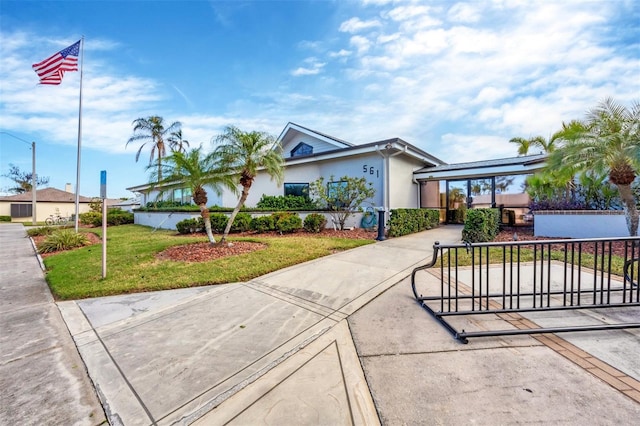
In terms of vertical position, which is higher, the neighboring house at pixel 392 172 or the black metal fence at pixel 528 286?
the neighboring house at pixel 392 172

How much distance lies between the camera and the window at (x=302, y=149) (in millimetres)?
17667

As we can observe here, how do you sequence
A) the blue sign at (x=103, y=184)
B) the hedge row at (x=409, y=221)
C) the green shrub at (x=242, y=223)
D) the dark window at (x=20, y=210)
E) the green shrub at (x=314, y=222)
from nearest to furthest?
the blue sign at (x=103, y=184) → the hedge row at (x=409, y=221) → the green shrub at (x=314, y=222) → the green shrub at (x=242, y=223) → the dark window at (x=20, y=210)

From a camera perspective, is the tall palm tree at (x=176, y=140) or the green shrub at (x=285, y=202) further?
the tall palm tree at (x=176, y=140)

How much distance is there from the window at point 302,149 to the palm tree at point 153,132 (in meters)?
15.4

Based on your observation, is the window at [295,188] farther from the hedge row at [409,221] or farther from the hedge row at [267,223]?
the hedge row at [409,221]

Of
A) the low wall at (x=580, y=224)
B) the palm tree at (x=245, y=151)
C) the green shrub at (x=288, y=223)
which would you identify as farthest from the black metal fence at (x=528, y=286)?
the green shrub at (x=288, y=223)

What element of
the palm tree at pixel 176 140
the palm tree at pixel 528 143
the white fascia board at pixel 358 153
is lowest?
the white fascia board at pixel 358 153

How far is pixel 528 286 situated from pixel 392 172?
9129mm

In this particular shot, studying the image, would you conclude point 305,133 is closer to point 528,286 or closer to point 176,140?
point 528,286

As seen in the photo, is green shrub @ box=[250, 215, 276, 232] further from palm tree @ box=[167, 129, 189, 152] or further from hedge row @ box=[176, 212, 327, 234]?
palm tree @ box=[167, 129, 189, 152]

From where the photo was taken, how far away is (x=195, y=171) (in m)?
8.12

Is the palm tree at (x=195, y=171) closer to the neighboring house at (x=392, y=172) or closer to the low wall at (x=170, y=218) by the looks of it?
the neighboring house at (x=392, y=172)

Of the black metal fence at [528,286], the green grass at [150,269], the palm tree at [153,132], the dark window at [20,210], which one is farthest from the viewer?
the dark window at [20,210]

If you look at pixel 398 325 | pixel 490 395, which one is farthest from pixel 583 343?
pixel 398 325
